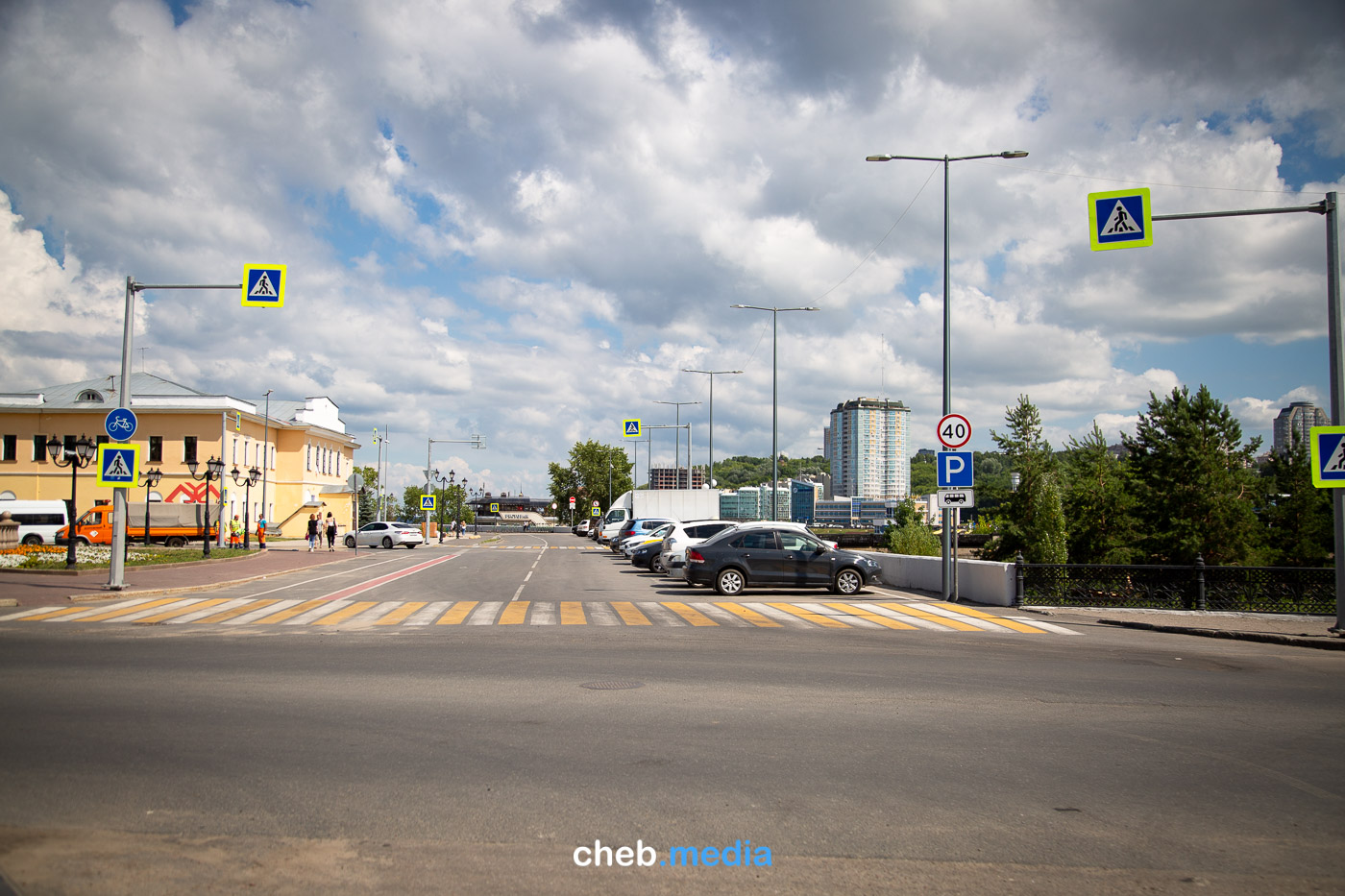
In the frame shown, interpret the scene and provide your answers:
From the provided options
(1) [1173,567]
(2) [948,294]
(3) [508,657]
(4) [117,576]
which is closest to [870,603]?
(1) [1173,567]

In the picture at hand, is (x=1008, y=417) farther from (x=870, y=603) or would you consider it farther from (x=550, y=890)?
(x=550, y=890)

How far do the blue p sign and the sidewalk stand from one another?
18750 mm

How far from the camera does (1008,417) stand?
3284cm

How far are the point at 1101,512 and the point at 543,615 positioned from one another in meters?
18.6

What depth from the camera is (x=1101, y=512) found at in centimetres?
2584

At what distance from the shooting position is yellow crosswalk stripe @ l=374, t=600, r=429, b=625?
49.9 feet

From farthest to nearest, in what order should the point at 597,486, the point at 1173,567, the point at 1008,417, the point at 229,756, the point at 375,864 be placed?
the point at 597,486, the point at 1008,417, the point at 1173,567, the point at 229,756, the point at 375,864

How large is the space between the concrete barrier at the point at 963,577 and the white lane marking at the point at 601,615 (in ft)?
29.0

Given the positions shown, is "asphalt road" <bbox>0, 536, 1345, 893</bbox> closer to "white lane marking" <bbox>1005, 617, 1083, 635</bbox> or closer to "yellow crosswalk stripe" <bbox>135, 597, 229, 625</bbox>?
"white lane marking" <bbox>1005, 617, 1083, 635</bbox>

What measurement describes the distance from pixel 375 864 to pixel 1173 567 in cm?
1717

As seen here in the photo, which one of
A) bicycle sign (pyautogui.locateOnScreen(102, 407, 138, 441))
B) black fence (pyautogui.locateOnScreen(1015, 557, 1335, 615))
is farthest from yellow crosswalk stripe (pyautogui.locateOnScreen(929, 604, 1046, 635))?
bicycle sign (pyautogui.locateOnScreen(102, 407, 138, 441))

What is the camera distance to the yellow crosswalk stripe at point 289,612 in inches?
600

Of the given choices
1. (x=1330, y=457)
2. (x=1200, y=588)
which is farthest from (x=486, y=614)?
(x=1330, y=457)

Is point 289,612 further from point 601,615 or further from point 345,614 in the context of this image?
point 601,615
